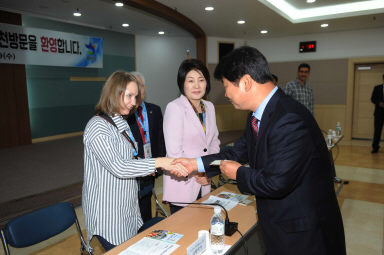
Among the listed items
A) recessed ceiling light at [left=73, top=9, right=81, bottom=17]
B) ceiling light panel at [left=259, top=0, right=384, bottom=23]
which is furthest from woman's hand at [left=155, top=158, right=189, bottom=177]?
recessed ceiling light at [left=73, top=9, right=81, bottom=17]

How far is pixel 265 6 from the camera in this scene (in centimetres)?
611

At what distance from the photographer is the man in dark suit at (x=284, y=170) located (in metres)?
1.12

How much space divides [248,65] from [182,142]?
1105 mm

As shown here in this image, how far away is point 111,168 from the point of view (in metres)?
1.64

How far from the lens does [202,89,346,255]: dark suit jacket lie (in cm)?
112

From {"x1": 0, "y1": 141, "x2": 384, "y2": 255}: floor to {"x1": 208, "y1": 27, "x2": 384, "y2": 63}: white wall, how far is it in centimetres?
349

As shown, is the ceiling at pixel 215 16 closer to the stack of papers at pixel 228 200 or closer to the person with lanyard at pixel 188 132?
the person with lanyard at pixel 188 132

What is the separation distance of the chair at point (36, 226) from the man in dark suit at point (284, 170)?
1.26 metres

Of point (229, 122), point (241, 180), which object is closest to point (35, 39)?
point (229, 122)

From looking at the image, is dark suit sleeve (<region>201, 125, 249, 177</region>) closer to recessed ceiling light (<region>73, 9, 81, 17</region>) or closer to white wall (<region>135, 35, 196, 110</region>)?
recessed ceiling light (<region>73, 9, 81, 17</region>)

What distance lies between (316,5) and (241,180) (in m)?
7.23

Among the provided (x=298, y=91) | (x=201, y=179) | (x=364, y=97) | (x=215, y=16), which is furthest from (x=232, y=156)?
(x=364, y=97)

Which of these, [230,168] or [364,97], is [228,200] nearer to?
[230,168]

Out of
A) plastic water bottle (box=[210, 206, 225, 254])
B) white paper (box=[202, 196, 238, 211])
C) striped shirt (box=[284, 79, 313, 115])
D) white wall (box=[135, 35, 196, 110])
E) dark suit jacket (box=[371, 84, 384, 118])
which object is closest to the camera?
plastic water bottle (box=[210, 206, 225, 254])
